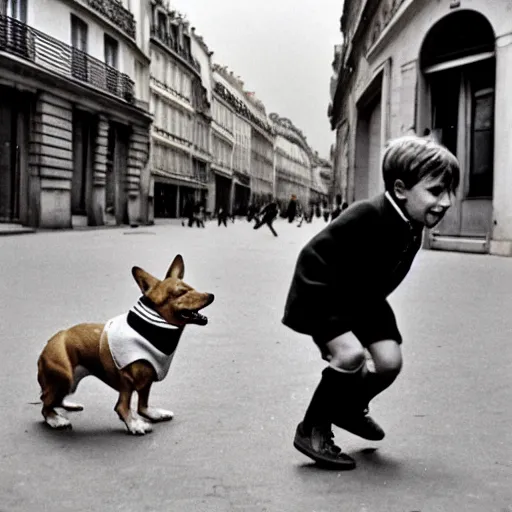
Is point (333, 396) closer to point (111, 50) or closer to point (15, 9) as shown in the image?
point (15, 9)

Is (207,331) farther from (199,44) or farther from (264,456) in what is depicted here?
(199,44)

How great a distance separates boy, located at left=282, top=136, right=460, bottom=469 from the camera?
2.85 meters

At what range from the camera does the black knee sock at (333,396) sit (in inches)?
118

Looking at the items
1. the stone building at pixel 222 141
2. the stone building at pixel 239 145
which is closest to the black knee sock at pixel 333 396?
the stone building at pixel 222 141

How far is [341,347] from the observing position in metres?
2.90

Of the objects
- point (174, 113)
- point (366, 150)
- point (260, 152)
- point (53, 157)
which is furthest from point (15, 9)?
point (260, 152)

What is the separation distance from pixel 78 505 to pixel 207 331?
145 inches

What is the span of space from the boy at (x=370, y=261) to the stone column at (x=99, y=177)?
90.1 feet

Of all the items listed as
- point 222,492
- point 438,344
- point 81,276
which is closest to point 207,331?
point 438,344

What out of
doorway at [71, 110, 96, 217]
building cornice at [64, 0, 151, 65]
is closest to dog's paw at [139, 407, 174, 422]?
doorway at [71, 110, 96, 217]

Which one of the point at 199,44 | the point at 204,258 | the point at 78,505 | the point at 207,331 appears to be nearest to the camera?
the point at 78,505

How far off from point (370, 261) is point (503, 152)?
14.4 meters

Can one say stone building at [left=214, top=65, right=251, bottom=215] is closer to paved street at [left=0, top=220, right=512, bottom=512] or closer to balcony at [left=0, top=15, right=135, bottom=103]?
balcony at [left=0, top=15, right=135, bottom=103]

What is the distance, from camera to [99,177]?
30312 mm
